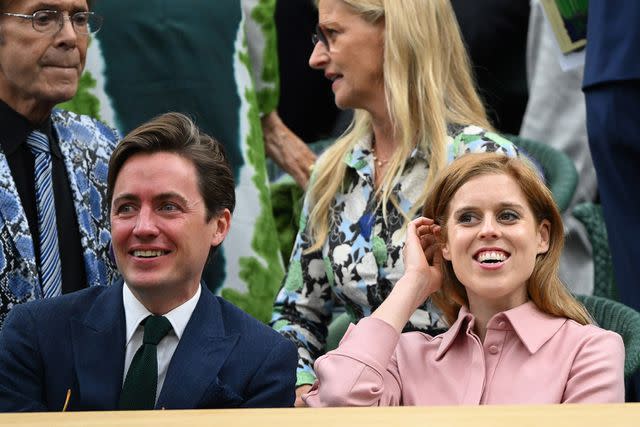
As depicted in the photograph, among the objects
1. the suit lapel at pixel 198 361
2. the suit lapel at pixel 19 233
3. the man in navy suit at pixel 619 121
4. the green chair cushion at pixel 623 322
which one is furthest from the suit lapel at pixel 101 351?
the man in navy suit at pixel 619 121

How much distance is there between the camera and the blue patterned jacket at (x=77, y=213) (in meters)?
3.62

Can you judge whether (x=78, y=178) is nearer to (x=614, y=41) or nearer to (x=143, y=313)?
(x=143, y=313)

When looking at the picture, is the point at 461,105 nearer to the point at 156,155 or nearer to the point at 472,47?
the point at 156,155

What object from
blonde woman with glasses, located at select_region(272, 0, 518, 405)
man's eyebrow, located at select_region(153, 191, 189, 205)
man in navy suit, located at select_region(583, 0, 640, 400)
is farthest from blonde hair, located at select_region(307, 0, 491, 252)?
man's eyebrow, located at select_region(153, 191, 189, 205)

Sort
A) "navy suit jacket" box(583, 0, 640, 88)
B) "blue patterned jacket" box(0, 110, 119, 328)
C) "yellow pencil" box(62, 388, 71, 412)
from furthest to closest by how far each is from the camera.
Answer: "navy suit jacket" box(583, 0, 640, 88)
"blue patterned jacket" box(0, 110, 119, 328)
"yellow pencil" box(62, 388, 71, 412)

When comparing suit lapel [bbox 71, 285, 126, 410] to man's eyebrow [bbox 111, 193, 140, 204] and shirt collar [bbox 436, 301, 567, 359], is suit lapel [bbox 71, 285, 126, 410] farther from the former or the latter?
shirt collar [bbox 436, 301, 567, 359]

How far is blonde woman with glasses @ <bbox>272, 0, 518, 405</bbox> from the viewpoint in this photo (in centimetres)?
397

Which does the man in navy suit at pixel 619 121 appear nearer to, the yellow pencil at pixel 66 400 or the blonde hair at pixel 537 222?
the blonde hair at pixel 537 222

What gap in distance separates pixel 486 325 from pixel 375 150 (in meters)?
1.00

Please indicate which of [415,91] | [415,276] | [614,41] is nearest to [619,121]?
[614,41]

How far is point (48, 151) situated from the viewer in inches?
150

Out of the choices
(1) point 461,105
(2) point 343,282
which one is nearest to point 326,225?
(2) point 343,282

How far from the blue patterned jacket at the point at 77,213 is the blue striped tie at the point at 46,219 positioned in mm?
33

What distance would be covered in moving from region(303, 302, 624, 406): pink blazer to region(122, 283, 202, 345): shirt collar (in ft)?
1.04
